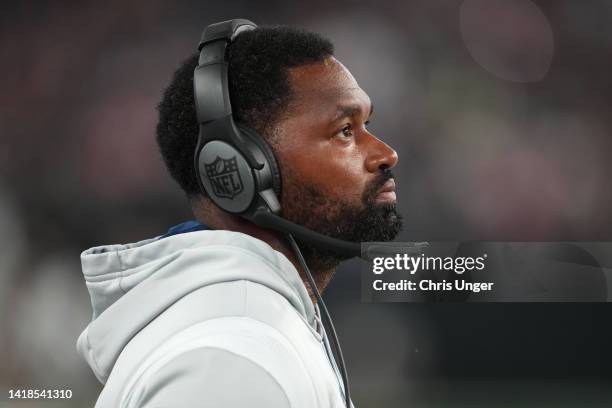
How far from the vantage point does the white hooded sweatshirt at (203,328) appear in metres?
0.52

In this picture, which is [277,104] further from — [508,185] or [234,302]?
[508,185]

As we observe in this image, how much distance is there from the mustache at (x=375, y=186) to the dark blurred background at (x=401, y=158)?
2685 mm

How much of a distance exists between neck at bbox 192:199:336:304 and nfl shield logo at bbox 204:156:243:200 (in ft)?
0.12

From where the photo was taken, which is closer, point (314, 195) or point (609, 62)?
point (314, 195)

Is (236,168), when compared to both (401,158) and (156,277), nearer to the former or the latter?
(156,277)

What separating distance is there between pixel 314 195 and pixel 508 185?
310 centimetres

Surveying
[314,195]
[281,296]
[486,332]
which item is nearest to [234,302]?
[281,296]

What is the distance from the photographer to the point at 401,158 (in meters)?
3.68

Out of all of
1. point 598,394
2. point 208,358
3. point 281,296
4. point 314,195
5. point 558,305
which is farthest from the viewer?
point 558,305

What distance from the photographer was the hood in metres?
0.66

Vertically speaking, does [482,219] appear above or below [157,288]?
above

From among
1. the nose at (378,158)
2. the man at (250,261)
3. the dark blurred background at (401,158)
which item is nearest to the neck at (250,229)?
the man at (250,261)

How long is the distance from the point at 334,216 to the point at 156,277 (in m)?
0.23

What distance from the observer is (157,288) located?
2.22 feet
